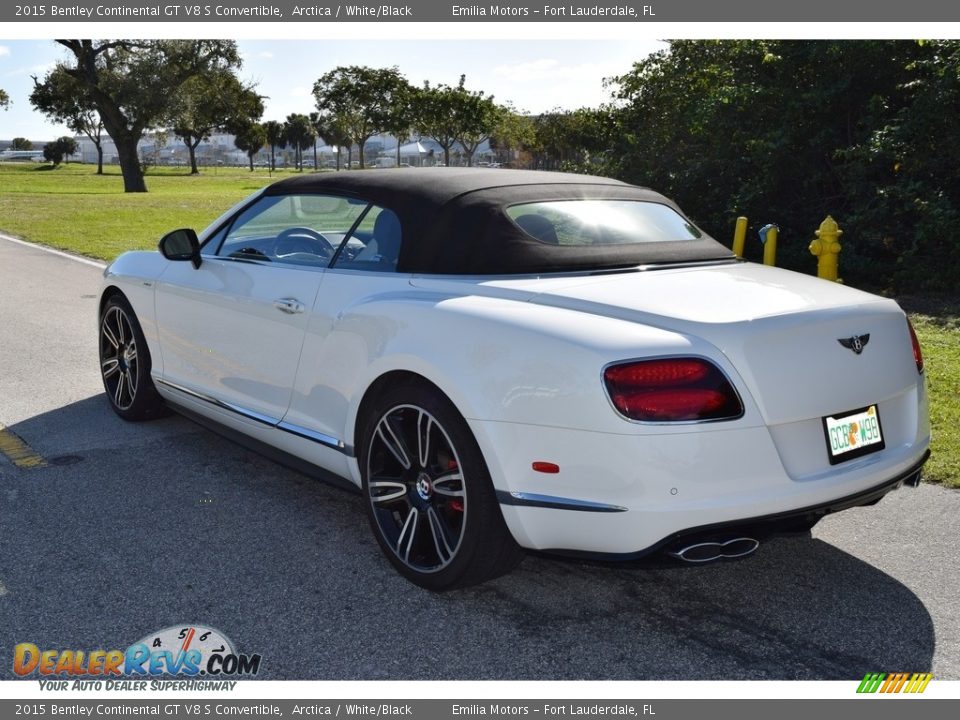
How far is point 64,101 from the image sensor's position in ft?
170

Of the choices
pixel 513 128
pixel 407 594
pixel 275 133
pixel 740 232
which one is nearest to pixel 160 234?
pixel 740 232

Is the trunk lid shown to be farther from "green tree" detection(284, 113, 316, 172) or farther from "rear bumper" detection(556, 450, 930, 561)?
"green tree" detection(284, 113, 316, 172)

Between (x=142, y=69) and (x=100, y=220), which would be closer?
(x=100, y=220)

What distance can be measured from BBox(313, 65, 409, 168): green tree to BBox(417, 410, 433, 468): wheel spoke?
161 ft

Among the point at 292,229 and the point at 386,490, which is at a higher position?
the point at 292,229

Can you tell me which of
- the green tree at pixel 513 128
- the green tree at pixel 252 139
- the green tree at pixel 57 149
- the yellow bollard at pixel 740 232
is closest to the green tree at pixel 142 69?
the green tree at pixel 513 128

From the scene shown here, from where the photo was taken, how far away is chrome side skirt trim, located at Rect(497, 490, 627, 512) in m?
3.00

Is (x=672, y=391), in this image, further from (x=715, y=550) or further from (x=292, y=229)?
(x=292, y=229)

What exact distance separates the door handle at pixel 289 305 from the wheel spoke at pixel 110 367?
205 cm

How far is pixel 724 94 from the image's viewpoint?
12.5 m

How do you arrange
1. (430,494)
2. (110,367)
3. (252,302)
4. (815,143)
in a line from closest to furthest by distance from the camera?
(430,494), (252,302), (110,367), (815,143)

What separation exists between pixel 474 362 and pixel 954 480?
9.25 ft

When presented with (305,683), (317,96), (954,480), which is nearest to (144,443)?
(305,683)

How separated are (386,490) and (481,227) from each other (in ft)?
3.59
